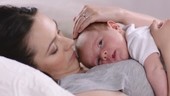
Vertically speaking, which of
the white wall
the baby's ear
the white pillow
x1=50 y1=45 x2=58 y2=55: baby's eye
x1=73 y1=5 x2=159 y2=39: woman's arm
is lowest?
the white wall

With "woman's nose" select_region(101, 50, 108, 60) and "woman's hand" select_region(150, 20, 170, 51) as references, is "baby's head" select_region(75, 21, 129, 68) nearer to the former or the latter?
"woman's nose" select_region(101, 50, 108, 60)

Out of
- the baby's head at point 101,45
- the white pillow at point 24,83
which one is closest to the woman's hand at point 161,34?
the baby's head at point 101,45

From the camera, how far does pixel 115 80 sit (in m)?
1.14

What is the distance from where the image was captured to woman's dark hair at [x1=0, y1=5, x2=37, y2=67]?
3.60ft

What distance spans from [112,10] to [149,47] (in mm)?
390

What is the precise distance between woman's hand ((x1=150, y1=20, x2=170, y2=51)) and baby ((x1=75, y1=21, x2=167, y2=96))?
0.07ft

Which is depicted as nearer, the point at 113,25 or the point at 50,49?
the point at 50,49

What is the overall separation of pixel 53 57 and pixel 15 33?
0.17 meters

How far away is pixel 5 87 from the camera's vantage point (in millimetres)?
878

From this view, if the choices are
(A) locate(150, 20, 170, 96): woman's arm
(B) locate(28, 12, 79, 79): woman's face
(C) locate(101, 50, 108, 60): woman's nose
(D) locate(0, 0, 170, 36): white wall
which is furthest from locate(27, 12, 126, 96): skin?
(D) locate(0, 0, 170, 36): white wall

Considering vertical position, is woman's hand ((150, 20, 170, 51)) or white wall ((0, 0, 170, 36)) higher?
woman's hand ((150, 20, 170, 51))

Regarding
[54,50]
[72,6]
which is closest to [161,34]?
[54,50]

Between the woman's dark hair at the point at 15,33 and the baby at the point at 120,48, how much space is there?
253mm

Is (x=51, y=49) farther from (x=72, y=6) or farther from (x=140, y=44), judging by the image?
(x=72, y=6)
